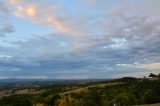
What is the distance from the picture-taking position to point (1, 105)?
162625mm

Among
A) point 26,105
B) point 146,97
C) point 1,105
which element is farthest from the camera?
point 1,105

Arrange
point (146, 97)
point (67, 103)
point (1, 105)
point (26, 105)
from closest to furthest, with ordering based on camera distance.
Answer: point (67, 103) < point (146, 97) < point (26, 105) < point (1, 105)

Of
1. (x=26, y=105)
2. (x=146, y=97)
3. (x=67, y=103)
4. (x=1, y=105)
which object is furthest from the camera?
(x=1, y=105)

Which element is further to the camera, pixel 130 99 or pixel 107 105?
pixel 130 99

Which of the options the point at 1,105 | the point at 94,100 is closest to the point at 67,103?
the point at 94,100

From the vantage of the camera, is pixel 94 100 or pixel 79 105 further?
pixel 94 100

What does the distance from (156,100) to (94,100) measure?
25193 millimetres

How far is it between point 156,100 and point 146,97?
8.29 meters

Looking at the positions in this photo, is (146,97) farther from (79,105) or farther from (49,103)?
(49,103)

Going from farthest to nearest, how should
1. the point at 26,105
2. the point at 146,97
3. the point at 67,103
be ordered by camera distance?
the point at 26,105 → the point at 146,97 → the point at 67,103

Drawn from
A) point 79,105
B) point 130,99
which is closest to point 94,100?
point 79,105

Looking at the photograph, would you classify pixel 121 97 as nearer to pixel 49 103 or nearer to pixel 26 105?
pixel 49 103

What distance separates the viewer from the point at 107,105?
12231 centimetres

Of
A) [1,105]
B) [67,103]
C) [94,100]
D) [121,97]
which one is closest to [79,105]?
[67,103]
